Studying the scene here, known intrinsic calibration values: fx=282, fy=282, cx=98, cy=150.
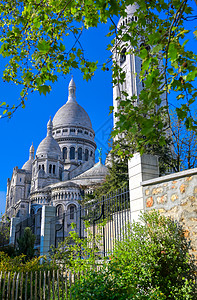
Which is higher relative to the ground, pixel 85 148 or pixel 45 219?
pixel 85 148

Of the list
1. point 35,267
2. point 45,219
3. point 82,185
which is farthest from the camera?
point 82,185

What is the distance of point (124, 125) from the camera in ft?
13.3

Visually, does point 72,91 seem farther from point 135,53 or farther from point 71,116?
point 135,53

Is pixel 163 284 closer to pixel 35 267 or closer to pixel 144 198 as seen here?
pixel 144 198

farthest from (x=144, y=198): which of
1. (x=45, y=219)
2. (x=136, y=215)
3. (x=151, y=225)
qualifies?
(x=45, y=219)

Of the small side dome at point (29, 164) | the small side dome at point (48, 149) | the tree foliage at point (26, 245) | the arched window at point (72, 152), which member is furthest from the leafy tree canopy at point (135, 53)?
the small side dome at point (29, 164)

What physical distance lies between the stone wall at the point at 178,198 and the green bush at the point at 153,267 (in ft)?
0.60

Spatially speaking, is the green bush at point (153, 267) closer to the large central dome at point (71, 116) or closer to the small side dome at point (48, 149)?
the small side dome at point (48, 149)

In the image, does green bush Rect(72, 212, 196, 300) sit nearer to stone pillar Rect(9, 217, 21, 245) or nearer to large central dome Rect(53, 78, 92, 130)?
stone pillar Rect(9, 217, 21, 245)

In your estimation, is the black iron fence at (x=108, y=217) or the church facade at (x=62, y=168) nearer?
the black iron fence at (x=108, y=217)

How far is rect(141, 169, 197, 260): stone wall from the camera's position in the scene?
5.32 m

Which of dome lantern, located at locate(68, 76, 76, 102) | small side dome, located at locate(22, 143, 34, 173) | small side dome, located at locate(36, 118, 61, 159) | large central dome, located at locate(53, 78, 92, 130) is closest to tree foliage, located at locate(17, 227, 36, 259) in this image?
small side dome, located at locate(36, 118, 61, 159)

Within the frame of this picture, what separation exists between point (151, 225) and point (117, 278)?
1.73 metres

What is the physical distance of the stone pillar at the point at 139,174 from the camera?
6.54 metres
